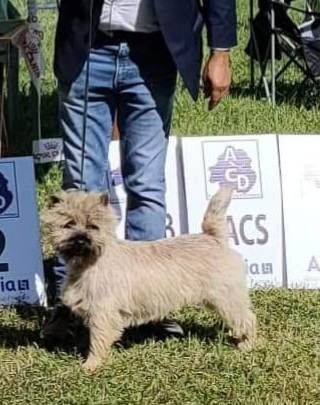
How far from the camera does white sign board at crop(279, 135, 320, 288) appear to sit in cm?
502

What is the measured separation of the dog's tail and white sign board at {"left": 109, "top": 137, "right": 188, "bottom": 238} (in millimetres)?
867

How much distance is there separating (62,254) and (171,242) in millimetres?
470

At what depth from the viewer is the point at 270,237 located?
5035 millimetres

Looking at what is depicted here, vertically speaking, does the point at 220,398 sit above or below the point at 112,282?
below

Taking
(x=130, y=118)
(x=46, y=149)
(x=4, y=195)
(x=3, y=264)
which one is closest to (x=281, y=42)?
(x=46, y=149)

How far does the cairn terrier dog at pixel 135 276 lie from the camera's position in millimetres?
3869

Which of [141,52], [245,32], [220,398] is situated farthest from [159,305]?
[245,32]

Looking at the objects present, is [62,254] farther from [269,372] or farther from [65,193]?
[269,372]

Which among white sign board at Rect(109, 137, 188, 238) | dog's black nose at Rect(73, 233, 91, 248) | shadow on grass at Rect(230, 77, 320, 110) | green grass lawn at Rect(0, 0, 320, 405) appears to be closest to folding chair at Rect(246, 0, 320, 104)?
shadow on grass at Rect(230, 77, 320, 110)

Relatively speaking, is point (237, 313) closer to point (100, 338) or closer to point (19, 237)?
point (100, 338)

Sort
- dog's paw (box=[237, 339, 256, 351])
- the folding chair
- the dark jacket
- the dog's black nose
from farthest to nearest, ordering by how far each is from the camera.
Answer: the folding chair → dog's paw (box=[237, 339, 256, 351]) → the dark jacket → the dog's black nose

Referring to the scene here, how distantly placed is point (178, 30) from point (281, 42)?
4.25 m

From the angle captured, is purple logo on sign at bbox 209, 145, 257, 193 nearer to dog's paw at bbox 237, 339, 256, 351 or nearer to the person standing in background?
the person standing in background

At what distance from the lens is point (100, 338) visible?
13.1ft
